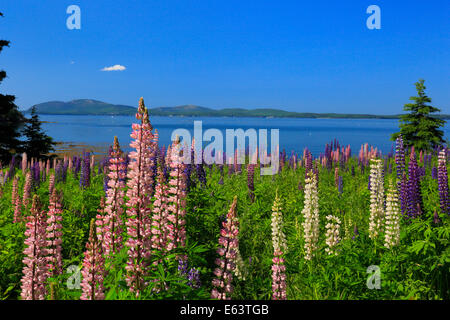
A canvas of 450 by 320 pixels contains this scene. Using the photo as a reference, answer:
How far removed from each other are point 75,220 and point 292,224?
4684mm

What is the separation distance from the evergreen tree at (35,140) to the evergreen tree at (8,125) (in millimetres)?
525

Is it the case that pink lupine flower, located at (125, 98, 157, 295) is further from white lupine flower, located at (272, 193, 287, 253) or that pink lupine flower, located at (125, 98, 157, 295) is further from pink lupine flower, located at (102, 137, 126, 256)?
white lupine flower, located at (272, 193, 287, 253)

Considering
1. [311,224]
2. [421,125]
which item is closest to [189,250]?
[311,224]

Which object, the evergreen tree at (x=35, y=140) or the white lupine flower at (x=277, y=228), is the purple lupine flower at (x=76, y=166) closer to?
the evergreen tree at (x=35, y=140)

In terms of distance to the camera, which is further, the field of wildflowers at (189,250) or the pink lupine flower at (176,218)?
the pink lupine flower at (176,218)

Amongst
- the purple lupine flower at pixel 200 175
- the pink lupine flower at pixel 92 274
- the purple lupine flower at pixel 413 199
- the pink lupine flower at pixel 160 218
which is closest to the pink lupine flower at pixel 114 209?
the pink lupine flower at pixel 160 218

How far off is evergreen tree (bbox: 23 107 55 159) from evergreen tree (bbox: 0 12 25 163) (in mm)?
525

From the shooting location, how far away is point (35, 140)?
78.0ft

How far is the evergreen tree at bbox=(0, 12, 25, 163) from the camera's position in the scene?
22.9 meters

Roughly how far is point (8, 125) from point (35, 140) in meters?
1.92

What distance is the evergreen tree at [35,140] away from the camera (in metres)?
23.5

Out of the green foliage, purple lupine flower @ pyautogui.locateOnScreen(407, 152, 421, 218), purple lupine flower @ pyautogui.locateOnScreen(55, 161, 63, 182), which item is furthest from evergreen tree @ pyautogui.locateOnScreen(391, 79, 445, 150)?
purple lupine flower @ pyautogui.locateOnScreen(55, 161, 63, 182)
